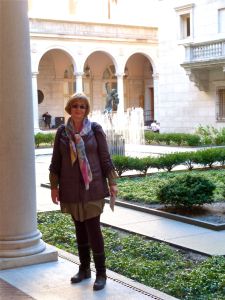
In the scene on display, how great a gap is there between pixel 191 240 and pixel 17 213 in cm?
268

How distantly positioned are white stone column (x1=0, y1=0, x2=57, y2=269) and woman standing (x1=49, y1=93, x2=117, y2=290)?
0.70 m

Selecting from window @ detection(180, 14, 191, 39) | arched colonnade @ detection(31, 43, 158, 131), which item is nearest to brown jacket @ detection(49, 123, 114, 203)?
window @ detection(180, 14, 191, 39)

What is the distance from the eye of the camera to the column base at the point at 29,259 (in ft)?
19.4

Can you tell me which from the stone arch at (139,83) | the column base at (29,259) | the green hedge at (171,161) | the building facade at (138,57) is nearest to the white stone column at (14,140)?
the column base at (29,259)

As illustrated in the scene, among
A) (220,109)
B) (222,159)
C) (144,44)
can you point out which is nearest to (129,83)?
(144,44)

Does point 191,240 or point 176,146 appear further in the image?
point 176,146

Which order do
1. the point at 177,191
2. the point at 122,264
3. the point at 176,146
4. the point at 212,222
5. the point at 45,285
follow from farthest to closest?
the point at 176,146, the point at 177,191, the point at 212,222, the point at 122,264, the point at 45,285

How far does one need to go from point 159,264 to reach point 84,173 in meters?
1.79

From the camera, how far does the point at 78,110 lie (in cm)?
529

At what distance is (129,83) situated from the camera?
48.1 m

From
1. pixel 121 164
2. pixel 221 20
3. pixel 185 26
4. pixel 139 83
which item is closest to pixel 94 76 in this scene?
pixel 139 83

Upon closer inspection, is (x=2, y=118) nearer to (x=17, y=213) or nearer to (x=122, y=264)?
(x=17, y=213)

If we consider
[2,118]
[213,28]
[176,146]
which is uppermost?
[213,28]

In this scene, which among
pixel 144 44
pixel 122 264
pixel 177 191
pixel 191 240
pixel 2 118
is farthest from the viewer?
pixel 144 44
